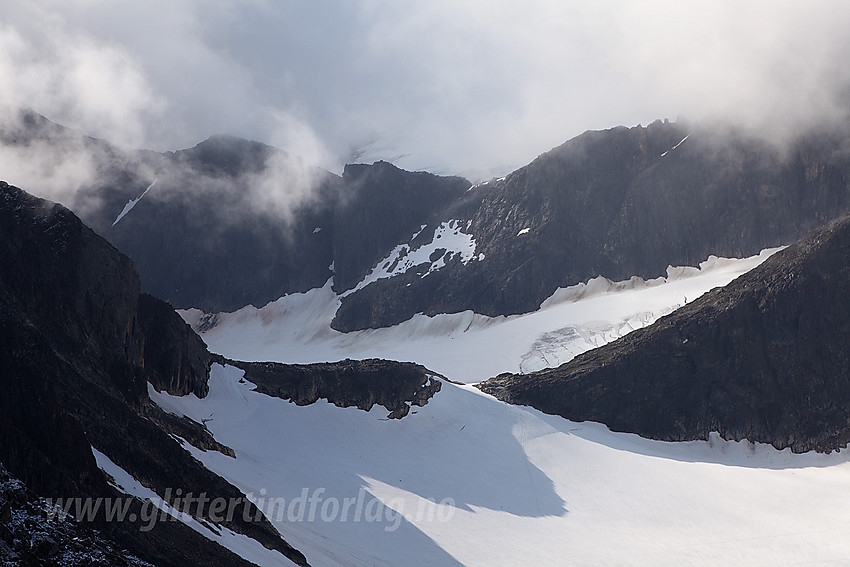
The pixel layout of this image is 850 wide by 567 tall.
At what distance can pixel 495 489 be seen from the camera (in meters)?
57.7

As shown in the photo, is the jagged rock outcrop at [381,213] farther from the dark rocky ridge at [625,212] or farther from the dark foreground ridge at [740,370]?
the dark foreground ridge at [740,370]

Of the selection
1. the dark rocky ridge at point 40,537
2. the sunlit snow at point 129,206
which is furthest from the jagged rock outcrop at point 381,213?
the dark rocky ridge at point 40,537

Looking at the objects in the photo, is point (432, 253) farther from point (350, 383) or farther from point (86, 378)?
point (86, 378)

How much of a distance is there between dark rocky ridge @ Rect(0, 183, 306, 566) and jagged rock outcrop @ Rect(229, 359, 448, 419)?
381 inches

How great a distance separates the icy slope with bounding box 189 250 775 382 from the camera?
11088cm

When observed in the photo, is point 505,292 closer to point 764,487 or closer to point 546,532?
point 764,487

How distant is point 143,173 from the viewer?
188m

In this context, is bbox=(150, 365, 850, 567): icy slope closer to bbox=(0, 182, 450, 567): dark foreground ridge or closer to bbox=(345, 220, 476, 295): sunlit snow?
bbox=(0, 182, 450, 567): dark foreground ridge

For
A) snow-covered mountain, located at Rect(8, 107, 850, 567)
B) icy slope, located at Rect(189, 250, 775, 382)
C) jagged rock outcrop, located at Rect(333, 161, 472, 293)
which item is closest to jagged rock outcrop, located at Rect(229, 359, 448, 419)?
snow-covered mountain, located at Rect(8, 107, 850, 567)

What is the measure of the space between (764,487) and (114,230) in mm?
152229

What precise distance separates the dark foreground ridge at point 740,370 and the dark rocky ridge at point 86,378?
41201mm

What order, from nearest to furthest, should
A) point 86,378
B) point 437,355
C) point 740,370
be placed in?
point 86,378, point 740,370, point 437,355

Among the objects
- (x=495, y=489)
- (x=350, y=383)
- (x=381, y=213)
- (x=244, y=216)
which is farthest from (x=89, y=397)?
(x=244, y=216)

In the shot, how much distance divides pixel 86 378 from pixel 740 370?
64.0 m
